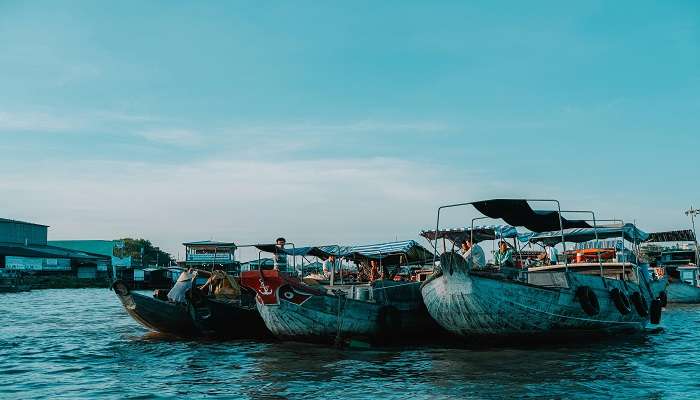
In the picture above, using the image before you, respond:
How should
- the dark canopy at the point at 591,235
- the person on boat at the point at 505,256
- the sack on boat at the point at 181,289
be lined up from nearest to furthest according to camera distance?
the person on boat at the point at 505,256 → the sack on boat at the point at 181,289 → the dark canopy at the point at 591,235

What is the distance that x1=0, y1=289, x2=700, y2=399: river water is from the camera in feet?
36.0

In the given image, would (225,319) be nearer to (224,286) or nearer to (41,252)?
(224,286)

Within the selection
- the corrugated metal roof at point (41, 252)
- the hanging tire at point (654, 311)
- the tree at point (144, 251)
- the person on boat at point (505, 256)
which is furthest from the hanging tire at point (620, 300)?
the tree at point (144, 251)

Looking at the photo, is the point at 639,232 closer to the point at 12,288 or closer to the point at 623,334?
the point at 623,334

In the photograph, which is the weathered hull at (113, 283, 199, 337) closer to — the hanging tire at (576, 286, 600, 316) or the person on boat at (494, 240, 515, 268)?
the person on boat at (494, 240, 515, 268)

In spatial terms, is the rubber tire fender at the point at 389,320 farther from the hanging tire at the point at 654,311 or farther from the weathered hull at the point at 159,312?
the hanging tire at the point at 654,311

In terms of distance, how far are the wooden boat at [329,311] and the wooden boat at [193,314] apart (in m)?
2.33

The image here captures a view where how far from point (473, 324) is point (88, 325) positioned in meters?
15.7

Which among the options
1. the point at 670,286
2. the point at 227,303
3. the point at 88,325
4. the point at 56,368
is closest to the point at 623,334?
the point at 227,303

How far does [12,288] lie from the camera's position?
5262cm

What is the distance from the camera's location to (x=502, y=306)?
14.4 m

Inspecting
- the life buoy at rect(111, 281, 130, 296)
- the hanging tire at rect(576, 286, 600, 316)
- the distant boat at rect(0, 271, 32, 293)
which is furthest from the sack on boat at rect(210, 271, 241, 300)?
the distant boat at rect(0, 271, 32, 293)

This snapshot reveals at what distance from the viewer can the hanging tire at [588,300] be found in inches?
608

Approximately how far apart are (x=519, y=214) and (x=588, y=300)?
2.72 metres
